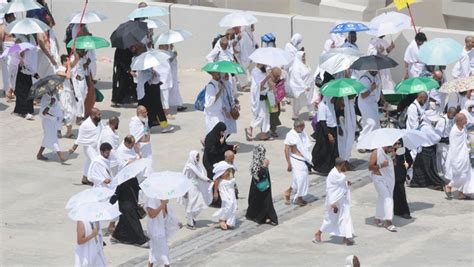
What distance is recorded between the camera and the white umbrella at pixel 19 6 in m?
27.1

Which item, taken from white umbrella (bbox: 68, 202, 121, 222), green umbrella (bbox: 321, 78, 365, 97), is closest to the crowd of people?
white umbrella (bbox: 68, 202, 121, 222)

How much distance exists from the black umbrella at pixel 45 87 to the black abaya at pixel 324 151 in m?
4.23

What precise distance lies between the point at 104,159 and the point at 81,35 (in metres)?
6.43

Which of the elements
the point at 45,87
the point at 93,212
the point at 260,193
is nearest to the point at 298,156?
the point at 260,193

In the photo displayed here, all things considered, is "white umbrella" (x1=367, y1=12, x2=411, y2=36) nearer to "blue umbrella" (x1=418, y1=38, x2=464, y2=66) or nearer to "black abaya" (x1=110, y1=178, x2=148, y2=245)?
"blue umbrella" (x1=418, y1=38, x2=464, y2=66)

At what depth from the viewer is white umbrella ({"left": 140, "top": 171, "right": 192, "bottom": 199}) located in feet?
61.3

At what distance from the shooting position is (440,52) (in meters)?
24.0

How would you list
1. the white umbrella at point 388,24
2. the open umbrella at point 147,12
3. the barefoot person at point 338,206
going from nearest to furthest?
the barefoot person at point 338,206
the white umbrella at point 388,24
the open umbrella at point 147,12

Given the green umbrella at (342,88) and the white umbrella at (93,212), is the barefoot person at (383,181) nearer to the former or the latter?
the green umbrella at (342,88)

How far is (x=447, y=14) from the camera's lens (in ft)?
97.3

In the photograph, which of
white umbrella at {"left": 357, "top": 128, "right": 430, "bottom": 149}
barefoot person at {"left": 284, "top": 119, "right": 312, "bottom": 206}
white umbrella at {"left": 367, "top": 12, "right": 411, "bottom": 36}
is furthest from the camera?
white umbrella at {"left": 367, "top": 12, "right": 411, "bottom": 36}

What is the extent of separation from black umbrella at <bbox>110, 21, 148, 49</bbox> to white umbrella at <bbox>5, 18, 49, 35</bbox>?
127 centimetres

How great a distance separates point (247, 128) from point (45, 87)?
142 inches

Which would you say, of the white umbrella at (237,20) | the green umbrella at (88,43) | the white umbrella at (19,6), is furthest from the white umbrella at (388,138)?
the white umbrella at (19,6)
